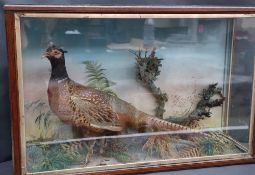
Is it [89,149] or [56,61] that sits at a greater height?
[56,61]

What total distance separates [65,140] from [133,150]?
0.52 ft

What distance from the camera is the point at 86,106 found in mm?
833

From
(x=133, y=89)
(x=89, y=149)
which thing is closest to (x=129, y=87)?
(x=133, y=89)

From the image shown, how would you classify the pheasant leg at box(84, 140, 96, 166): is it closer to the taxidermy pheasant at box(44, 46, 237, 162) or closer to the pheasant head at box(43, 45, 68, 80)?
the taxidermy pheasant at box(44, 46, 237, 162)

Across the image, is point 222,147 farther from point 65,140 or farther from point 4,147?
point 4,147

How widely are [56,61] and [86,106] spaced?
12cm

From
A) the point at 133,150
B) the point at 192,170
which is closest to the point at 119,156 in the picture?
the point at 133,150

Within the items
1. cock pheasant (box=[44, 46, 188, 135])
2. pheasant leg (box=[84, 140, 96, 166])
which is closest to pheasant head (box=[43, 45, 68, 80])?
cock pheasant (box=[44, 46, 188, 135])

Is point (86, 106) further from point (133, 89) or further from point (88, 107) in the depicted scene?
point (133, 89)

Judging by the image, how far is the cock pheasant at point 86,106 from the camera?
32.0 inches

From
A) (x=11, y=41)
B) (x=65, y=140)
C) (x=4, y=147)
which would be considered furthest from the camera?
(x=4, y=147)

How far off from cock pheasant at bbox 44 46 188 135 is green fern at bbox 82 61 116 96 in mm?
11

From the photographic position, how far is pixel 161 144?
901 mm

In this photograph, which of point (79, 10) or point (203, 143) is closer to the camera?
point (79, 10)
